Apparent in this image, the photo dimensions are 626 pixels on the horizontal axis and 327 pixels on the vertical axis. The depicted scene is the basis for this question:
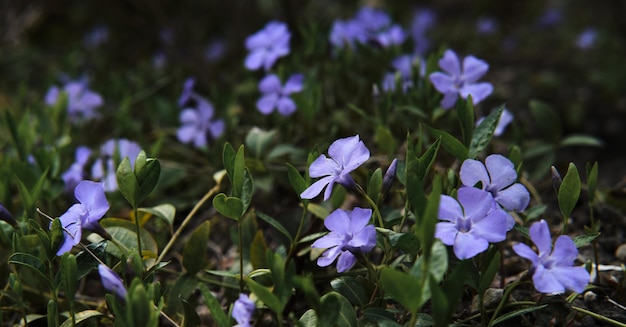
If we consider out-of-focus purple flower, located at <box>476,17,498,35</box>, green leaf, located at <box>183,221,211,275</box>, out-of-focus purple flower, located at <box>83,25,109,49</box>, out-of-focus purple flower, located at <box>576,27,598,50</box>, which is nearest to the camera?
green leaf, located at <box>183,221,211,275</box>

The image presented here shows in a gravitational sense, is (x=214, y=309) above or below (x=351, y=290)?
above

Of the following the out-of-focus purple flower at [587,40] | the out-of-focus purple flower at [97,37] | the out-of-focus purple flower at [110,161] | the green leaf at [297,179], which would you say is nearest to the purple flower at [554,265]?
the green leaf at [297,179]

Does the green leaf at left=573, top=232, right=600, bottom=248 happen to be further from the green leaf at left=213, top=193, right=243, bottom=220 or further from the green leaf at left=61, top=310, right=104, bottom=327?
the green leaf at left=61, top=310, right=104, bottom=327

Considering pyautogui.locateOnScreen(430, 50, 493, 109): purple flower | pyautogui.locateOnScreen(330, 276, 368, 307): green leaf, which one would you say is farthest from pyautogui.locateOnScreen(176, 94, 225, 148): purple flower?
pyautogui.locateOnScreen(330, 276, 368, 307): green leaf

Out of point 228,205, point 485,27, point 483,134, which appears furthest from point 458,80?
point 485,27

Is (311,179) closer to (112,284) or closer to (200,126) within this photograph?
(112,284)

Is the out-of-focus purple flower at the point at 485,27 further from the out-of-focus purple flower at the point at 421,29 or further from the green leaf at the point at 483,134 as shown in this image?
the green leaf at the point at 483,134

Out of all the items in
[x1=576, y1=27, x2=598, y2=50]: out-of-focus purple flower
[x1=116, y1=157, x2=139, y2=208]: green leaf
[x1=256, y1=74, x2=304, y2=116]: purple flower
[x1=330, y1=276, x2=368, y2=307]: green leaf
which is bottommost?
A: [x1=576, y1=27, x2=598, y2=50]: out-of-focus purple flower

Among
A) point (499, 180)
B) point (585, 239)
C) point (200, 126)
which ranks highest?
point (499, 180)
